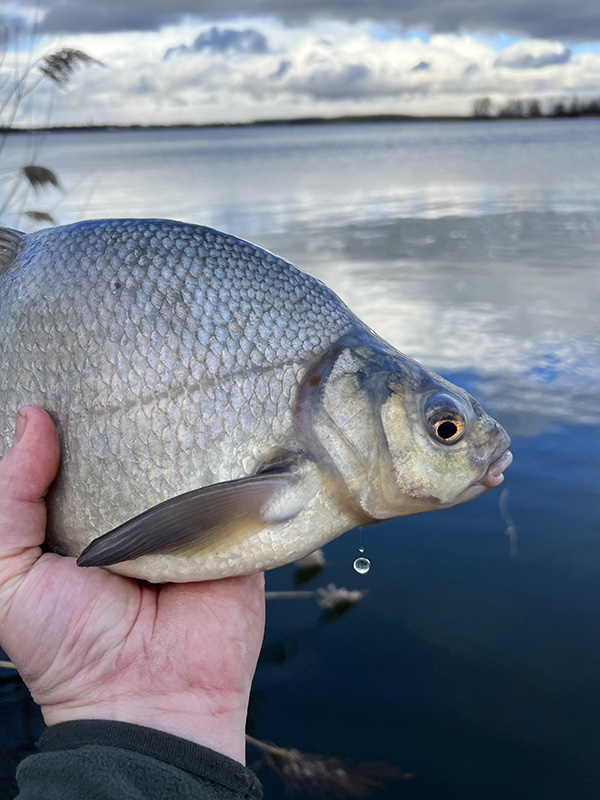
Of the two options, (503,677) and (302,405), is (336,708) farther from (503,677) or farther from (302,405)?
(302,405)

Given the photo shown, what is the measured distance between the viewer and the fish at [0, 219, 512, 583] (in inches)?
83.4

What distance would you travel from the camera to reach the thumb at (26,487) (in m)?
2.16

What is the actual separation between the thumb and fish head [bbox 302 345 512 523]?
804mm

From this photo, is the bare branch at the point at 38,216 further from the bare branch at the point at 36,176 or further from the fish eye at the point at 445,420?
the fish eye at the point at 445,420

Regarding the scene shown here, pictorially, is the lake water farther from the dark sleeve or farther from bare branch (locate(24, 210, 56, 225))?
bare branch (locate(24, 210, 56, 225))

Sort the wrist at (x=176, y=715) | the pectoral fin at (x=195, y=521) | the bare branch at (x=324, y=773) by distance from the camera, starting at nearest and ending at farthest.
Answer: the pectoral fin at (x=195, y=521), the wrist at (x=176, y=715), the bare branch at (x=324, y=773)

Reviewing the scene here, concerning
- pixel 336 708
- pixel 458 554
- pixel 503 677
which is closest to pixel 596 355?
pixel 458 554

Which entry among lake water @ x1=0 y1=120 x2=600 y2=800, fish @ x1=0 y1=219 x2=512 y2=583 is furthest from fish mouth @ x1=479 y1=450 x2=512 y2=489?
lake water @ x1=0 y1=120 x2=600 y2=800

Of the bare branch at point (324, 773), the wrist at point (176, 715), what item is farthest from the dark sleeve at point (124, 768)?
the bare branch at point (324, 773)

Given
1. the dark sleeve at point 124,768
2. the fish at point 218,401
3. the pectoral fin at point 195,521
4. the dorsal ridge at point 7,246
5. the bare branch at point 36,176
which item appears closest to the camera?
the dark sleeve at point 124,768

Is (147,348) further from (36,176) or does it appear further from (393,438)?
(36,176)

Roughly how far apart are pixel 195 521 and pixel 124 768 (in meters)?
0.67

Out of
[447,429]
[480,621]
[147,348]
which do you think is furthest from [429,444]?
[480,621]

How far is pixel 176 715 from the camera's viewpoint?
7.51 ft
